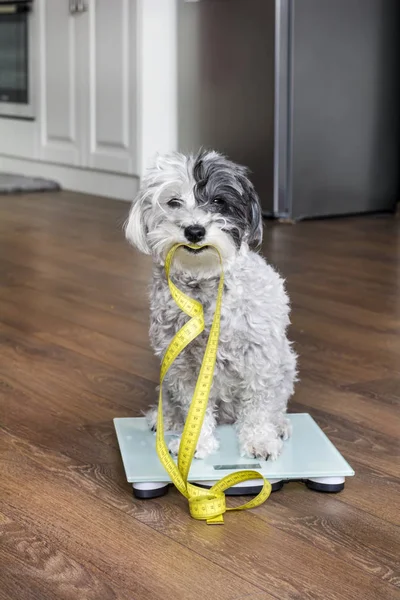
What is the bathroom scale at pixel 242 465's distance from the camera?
1659 mm

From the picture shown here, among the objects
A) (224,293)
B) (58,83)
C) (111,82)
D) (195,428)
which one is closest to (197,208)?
(224,293)

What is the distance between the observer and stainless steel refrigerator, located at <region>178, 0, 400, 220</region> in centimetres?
458

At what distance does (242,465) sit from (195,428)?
0.12 m

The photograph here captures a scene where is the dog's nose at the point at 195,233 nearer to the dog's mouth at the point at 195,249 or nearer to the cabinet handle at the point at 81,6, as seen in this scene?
the dog's mouth at the point at 195,249

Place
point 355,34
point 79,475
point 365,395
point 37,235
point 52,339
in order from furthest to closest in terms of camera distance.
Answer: point 355,34 < point 37,235 < point 52,339 < point 365,395 < point 79,475

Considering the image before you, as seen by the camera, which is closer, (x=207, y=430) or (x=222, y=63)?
(x=207, y=430)

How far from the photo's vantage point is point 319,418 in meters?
2.10

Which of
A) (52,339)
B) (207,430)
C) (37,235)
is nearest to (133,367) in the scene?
(52,339)

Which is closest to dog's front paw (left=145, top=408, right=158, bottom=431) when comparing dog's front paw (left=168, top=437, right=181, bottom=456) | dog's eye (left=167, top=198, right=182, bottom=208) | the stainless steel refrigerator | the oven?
dog's front paw (left=168, top=437, right=181, bottom=456)

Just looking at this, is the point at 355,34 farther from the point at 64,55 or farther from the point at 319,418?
the point at 319,418

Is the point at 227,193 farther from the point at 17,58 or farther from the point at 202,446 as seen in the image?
the point at 17,58

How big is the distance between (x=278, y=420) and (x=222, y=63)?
330cm

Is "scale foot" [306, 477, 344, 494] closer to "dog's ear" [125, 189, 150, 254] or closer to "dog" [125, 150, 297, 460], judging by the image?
"dog" [125, 150, 297, 460]

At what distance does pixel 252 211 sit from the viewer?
167cm
